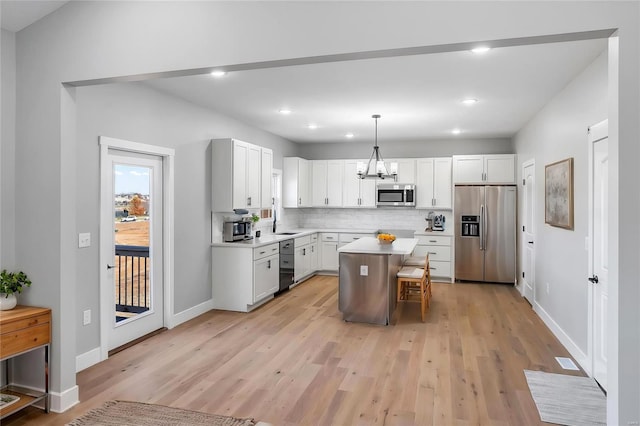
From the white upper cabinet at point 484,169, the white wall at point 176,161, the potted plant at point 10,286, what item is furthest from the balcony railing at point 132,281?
the white upper cabinet at point 484,169

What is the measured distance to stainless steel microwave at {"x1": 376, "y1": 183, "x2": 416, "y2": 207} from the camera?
25.5 feet

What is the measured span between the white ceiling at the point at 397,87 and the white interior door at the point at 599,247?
81cm

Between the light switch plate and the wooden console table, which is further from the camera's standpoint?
the light switch plate

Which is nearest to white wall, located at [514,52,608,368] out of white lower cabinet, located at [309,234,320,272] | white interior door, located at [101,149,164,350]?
white lower cabinet, located at [309,234,320,272]

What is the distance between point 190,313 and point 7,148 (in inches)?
108

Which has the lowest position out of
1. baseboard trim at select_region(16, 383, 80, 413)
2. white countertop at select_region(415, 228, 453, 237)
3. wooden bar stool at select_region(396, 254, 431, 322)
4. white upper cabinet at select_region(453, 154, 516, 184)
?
baseboard trim at select_region(16, 383, 80, 413)

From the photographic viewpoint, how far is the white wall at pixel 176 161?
11.7ft

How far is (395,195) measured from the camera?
7.88 metres

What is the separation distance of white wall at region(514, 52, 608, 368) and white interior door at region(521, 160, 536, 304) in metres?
0.26

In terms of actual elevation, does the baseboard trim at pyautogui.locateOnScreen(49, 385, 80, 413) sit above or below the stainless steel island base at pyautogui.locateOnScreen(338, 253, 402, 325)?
below

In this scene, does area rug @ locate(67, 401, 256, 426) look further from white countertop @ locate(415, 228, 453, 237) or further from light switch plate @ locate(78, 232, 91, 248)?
white countertop @ locate(415, 228, 453, 237)

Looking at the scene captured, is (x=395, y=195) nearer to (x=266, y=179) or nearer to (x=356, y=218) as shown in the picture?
(x=356, y=218)

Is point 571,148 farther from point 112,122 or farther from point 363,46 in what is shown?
point 112,122

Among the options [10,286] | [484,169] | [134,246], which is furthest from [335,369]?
[484,169]
